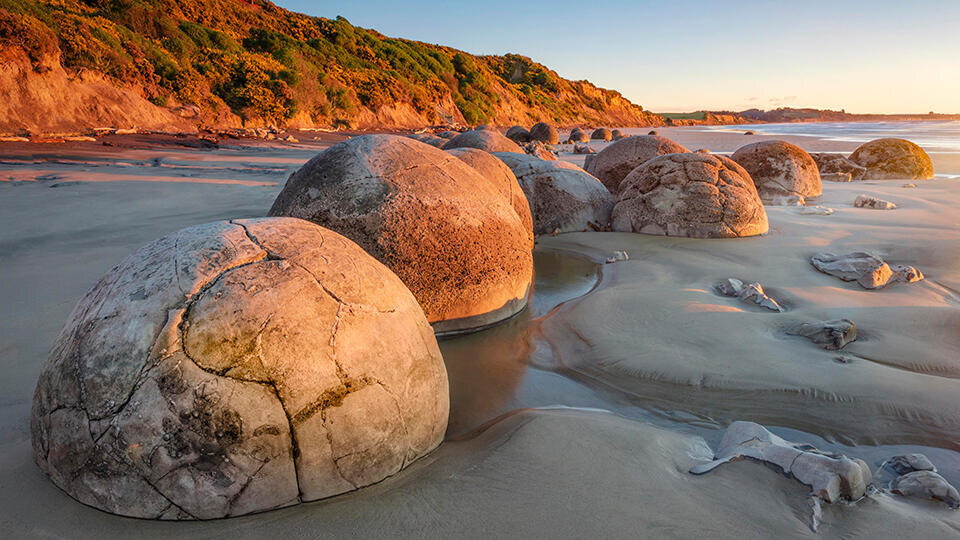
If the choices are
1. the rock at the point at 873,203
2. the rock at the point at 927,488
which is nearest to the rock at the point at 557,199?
the rock at the point at 873,203

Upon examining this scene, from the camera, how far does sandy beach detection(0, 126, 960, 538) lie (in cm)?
187

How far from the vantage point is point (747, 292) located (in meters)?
4.29

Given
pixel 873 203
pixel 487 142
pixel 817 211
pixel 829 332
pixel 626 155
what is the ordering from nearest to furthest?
pixel 829 332 < pixel 817 211 < pixel 873 203 < pixel 487 142 < pixel 626 155

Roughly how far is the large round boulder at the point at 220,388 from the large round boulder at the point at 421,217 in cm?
144

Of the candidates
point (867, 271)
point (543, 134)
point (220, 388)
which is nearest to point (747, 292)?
point (867, 271)

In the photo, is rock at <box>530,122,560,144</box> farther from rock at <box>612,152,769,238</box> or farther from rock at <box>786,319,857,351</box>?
rock at <box>786,319,857,351</box>

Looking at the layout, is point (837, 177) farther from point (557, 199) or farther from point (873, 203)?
point (557, 199)

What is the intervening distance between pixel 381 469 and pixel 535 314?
244 cm

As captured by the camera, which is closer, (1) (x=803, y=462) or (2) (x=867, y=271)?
(1) (x=803, y=462)

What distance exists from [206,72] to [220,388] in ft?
72.6

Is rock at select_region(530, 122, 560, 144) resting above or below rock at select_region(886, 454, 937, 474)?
above

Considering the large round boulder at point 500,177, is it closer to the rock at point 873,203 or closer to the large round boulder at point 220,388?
the large round boulder at point 220,388

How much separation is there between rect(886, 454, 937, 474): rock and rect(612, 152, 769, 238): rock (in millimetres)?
4502

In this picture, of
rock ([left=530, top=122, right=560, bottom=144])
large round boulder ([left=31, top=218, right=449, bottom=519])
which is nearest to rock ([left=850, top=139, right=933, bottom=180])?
rock ([left=530, top=122, right=560, bottom=144])
